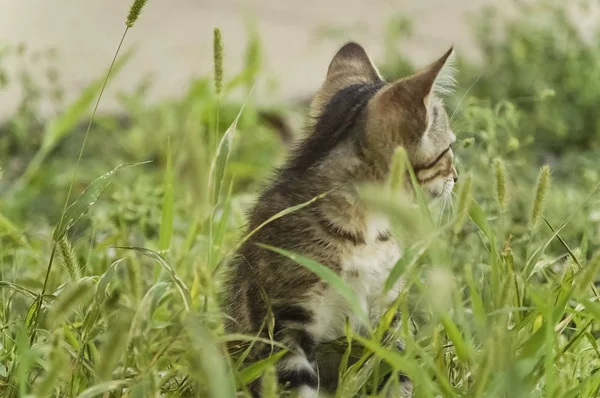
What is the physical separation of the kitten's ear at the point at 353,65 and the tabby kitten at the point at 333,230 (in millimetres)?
236

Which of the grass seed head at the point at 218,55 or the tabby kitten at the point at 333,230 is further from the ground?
the grass seed head at the point at 218,55

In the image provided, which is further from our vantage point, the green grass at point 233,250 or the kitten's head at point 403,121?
the kitten's head at point 403,121

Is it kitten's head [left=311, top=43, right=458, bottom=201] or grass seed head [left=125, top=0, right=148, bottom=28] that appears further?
kitten's head [left=311, top=43, right=458, bottom=201]

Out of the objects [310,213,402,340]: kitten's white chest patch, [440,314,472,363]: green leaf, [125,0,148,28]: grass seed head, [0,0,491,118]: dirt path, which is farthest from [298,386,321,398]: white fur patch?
[0,0,491,118]: dirt path

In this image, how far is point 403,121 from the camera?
152cm

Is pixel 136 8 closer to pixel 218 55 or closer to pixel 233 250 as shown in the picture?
pixel 218 55

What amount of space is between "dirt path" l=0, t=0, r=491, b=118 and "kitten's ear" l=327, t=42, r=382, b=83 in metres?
2.14

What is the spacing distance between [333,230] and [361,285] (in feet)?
0.37

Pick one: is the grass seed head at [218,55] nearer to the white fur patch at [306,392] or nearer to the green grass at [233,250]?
the green grass at [233,250]

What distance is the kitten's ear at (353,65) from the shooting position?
1855 millimetres

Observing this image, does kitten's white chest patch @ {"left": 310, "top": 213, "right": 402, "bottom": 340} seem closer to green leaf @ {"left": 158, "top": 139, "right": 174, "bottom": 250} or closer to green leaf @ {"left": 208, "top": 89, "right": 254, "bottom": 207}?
green leaf @ {"left": 208, "top": 89, "right": 254, "bottom": 207}

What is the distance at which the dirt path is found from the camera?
4.29 meters

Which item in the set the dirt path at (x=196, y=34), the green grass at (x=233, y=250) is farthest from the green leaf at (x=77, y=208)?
the dirt path at (x=196, y=34)

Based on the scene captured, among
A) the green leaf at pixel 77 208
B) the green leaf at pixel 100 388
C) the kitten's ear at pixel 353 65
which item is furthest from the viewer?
the kitten's ear at pixel 353 65
